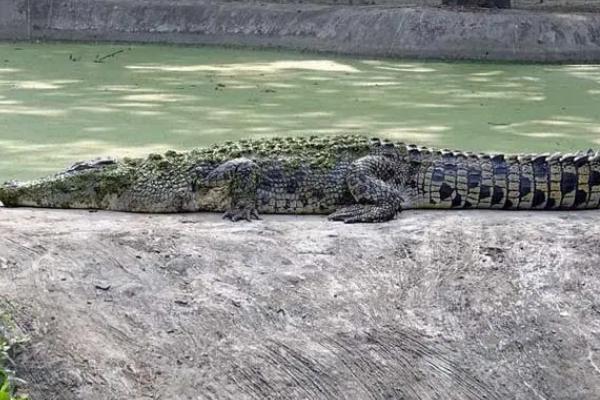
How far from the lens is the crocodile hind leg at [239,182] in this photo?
434 centimetres

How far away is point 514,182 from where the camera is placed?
440cm

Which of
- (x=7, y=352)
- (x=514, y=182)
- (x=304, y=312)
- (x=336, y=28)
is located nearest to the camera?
(x=7, y=352)

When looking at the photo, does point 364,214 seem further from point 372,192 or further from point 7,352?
point 7,352

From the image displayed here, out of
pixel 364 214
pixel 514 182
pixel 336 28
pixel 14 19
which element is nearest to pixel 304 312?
pixel 364 214

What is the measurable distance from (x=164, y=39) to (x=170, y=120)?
6.75 metres

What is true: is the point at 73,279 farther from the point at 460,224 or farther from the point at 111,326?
the point at 460,224

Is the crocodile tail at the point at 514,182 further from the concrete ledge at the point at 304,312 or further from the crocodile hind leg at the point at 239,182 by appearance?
the crocodile hind leg at the point at 239,182

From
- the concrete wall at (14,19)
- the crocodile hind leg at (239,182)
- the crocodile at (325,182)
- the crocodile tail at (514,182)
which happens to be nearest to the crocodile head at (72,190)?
the crocodile at (325,182)

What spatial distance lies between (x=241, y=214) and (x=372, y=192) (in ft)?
1.74

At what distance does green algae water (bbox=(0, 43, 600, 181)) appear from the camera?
656 cm

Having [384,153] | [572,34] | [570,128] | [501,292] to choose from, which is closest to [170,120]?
[570,128]

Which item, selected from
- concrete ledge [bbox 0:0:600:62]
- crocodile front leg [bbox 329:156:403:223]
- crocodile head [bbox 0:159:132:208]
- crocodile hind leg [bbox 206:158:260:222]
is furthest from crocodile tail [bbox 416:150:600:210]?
concrete ledge [bbox 0:0:600:62]

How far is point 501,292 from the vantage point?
11.8 ft

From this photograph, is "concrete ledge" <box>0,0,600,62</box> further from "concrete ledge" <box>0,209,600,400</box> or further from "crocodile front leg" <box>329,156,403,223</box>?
"concrete ledge" <box>0,209,600,400</box>
